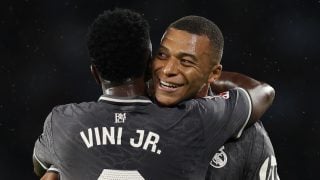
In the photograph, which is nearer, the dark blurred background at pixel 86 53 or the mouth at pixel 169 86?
the mouth at pixel 169 86

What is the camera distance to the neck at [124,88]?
1729 mm

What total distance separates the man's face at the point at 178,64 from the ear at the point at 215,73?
6 centimetres

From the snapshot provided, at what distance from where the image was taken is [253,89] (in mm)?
1947

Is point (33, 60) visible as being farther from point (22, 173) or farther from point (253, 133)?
point (253, 133)

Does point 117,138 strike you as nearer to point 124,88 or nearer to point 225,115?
point 124,88

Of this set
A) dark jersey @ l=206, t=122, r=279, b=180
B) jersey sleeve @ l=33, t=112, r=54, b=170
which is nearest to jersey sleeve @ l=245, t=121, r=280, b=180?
dark jersey @ l=206, t=122, r=279, b=180

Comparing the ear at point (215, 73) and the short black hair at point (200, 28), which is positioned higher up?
the short black hair at point (200, 28)

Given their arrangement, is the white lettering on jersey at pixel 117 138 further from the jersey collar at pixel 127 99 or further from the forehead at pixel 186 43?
the forehead at pixel 186 43

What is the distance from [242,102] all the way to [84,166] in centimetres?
46

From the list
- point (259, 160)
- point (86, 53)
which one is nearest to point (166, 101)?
point (259, 160)

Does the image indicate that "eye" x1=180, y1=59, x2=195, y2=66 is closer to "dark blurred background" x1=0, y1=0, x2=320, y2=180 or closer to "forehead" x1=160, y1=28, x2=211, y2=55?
"forehead" x1=160, y1=28, x2=211, y2=55

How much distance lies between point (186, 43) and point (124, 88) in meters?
0.23

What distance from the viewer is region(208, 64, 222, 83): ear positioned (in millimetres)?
1934

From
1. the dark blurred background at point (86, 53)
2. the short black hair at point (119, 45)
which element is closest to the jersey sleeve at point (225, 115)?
the short black hair at point (119, 45)
